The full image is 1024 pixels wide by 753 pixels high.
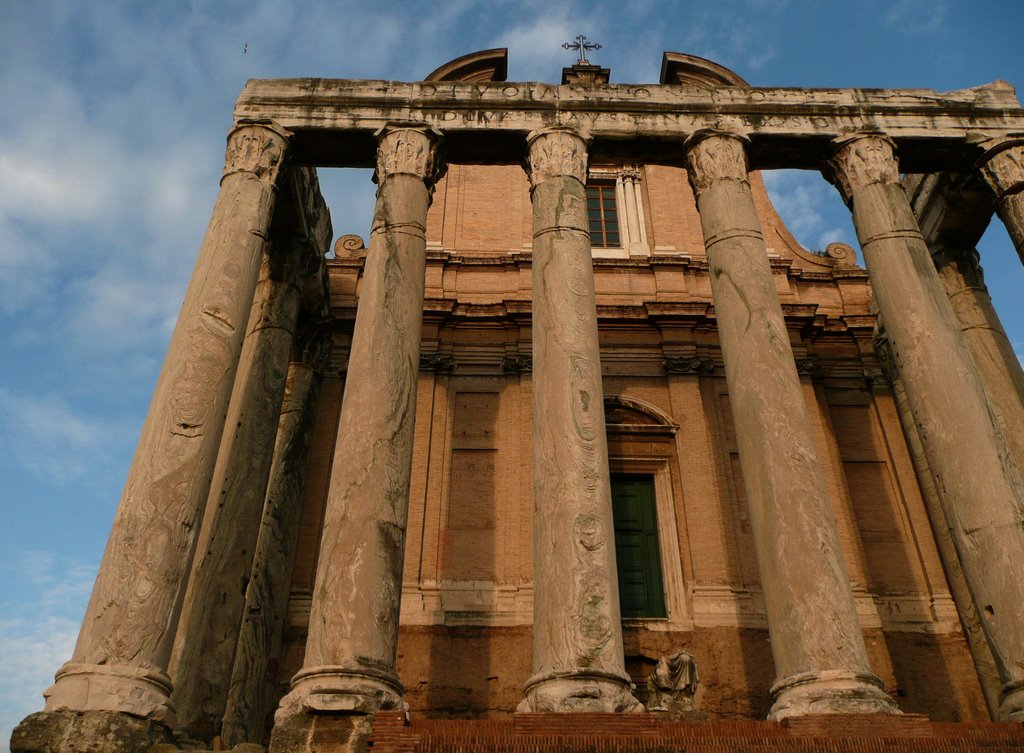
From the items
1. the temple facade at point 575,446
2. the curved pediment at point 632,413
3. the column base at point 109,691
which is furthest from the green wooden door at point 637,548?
the column base at point 109,691

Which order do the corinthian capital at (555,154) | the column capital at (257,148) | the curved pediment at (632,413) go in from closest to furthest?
the column capital at (257,148)
the corinthian capital at (555,154)
the curved pediment at (632,413)

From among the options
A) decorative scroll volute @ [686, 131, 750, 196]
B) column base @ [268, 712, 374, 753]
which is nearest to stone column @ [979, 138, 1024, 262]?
decorative scroll volute @ [686, 131, 750, 196]

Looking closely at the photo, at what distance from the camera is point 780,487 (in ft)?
33.9

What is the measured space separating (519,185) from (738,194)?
9.05 meters

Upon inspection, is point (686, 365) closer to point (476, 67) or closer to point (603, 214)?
point (603, 214)

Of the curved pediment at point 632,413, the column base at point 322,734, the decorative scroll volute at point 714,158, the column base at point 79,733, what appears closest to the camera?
the column base at point 79,733

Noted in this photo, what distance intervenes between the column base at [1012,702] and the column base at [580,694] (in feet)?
13.7

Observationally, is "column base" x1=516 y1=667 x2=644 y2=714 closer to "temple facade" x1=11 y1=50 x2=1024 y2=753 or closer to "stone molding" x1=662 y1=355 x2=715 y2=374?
"temple facade" x1=11 y1=50 x2=1024 y2=753

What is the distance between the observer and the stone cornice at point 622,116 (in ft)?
46.5

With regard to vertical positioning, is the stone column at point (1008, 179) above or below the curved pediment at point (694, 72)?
below

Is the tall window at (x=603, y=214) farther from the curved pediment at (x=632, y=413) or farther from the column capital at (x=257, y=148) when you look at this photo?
the column capital at (x=257, y=148)

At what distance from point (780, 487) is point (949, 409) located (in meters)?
2.81

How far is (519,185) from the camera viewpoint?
2145cm

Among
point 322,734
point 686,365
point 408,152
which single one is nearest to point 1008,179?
point 686,365
